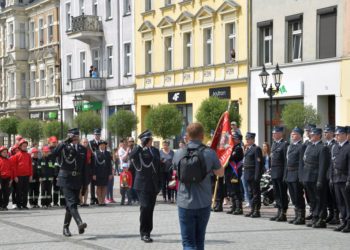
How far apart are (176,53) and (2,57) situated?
27237 mm

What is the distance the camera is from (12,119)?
5572 centimetres

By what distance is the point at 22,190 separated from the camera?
1991 cm

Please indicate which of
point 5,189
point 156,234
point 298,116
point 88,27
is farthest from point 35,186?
point 88,27

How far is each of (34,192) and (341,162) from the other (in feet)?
30.7

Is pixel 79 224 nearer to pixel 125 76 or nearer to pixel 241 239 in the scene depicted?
pixel 241 239

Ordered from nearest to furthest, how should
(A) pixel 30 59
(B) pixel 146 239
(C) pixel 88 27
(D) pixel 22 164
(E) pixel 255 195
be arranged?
(B) pixel 146 239, (E) pixel 255 195, (D) pixel 22 164, (C) pixel 88 27, (A) pixel 30 59

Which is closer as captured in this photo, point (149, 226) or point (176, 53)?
point (149, 226)

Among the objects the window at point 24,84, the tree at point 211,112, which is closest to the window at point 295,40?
the tree at point 211,112

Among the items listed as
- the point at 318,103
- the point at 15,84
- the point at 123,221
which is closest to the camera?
the point at 123,221

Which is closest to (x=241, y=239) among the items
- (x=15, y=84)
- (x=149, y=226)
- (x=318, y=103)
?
(x=149, y=226)

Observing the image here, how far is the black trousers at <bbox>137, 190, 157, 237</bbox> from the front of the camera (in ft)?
43.2

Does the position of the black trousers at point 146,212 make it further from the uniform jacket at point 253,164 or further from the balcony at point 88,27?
the balcony at point 88,27

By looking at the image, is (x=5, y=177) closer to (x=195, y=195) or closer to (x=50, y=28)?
(x=195, y=195)

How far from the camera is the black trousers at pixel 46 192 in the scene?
20203 millimetres
